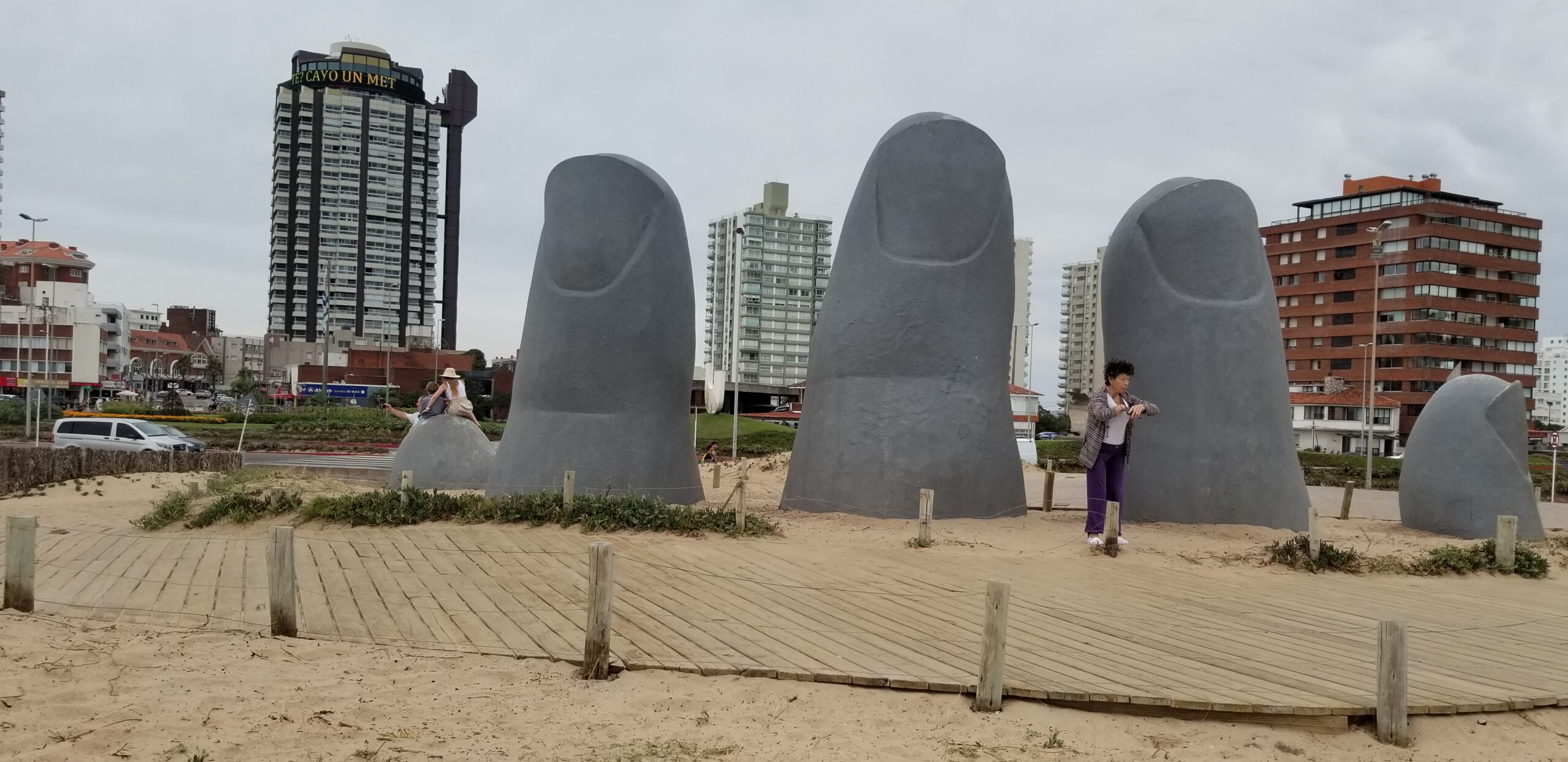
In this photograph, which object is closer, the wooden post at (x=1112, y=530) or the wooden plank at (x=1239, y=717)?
the wooden plank at (x=1239, y=717)

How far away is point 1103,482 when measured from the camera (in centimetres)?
1090

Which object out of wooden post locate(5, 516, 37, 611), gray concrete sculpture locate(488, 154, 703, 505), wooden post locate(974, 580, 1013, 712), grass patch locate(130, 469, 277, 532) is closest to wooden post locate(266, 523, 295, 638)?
wooden post locate(5, 516, 37, 611)

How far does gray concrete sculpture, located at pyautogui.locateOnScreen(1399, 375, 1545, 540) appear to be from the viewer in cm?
1296

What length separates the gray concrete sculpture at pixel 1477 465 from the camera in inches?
510

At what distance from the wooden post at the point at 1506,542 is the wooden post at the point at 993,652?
7.56 meters

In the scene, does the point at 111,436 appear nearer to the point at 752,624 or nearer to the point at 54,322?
the point at 752,624

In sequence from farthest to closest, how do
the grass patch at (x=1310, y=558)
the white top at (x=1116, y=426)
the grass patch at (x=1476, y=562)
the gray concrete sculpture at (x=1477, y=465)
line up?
the gray concrete sculpture at (x=1477, y=465), the white top at (x=1116, y=426), the grass patch at (x=1476, y=562), the grass patch at (x=1310, y=558)

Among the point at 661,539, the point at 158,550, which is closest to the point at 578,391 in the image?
the point at 661,539

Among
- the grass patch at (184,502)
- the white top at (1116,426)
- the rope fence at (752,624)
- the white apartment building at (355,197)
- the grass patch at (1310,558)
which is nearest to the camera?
the rope fence at (752,624)

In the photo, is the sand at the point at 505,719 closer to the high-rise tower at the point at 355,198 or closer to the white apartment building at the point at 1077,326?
the high-rise tower at the point at 355,198

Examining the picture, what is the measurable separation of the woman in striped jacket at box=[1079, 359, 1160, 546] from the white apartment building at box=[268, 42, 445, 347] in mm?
83776

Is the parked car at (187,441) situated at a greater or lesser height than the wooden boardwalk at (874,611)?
lesser

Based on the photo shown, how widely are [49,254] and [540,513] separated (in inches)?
2978

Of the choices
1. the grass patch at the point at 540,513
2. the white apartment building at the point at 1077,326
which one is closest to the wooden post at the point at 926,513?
the grass patch at the point at 540,513
